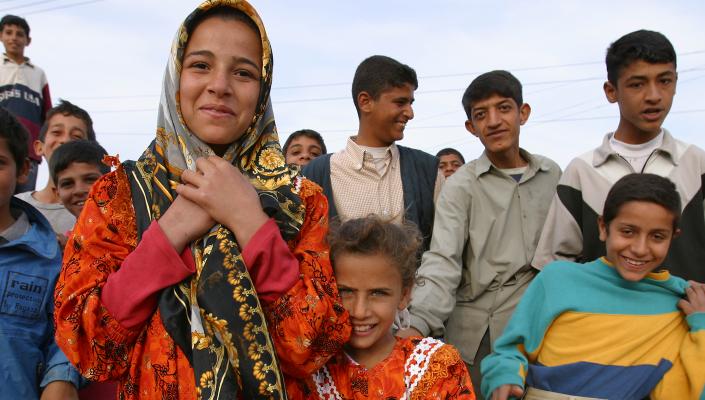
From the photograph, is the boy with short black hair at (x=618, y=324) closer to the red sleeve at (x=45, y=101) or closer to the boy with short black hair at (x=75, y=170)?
the boy with short black hair at (x=75, y=170)

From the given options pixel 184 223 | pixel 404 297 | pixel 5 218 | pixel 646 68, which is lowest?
pixel 404 297

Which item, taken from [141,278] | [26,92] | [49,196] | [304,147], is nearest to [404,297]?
[141,278]

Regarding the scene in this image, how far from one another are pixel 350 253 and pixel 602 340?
3.81ft

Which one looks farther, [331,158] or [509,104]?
[331,158]

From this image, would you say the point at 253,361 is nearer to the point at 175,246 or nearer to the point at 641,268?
the point at 175,246

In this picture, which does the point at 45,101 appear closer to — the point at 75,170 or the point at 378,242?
the point at 75,170

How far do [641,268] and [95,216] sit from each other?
6.86ft

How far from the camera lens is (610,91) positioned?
3.52 meters

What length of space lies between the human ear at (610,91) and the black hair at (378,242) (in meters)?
1.68

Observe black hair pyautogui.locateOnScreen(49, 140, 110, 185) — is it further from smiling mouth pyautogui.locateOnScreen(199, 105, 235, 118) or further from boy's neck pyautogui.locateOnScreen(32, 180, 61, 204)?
smiling mouth pyautogui.locateOnScreen(199, 105, 235, 118)

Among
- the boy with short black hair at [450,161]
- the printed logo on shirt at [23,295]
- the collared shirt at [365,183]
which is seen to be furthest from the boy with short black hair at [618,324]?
the boy with short black hair at [450,161]

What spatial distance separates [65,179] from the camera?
372cm

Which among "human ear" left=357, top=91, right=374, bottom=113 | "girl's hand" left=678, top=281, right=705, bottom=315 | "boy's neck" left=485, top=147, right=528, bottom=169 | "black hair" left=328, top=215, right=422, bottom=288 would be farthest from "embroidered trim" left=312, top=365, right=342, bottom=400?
"human ear" left=357, top=91, right=374, bottom=113

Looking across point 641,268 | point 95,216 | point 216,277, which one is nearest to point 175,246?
point 216,277
